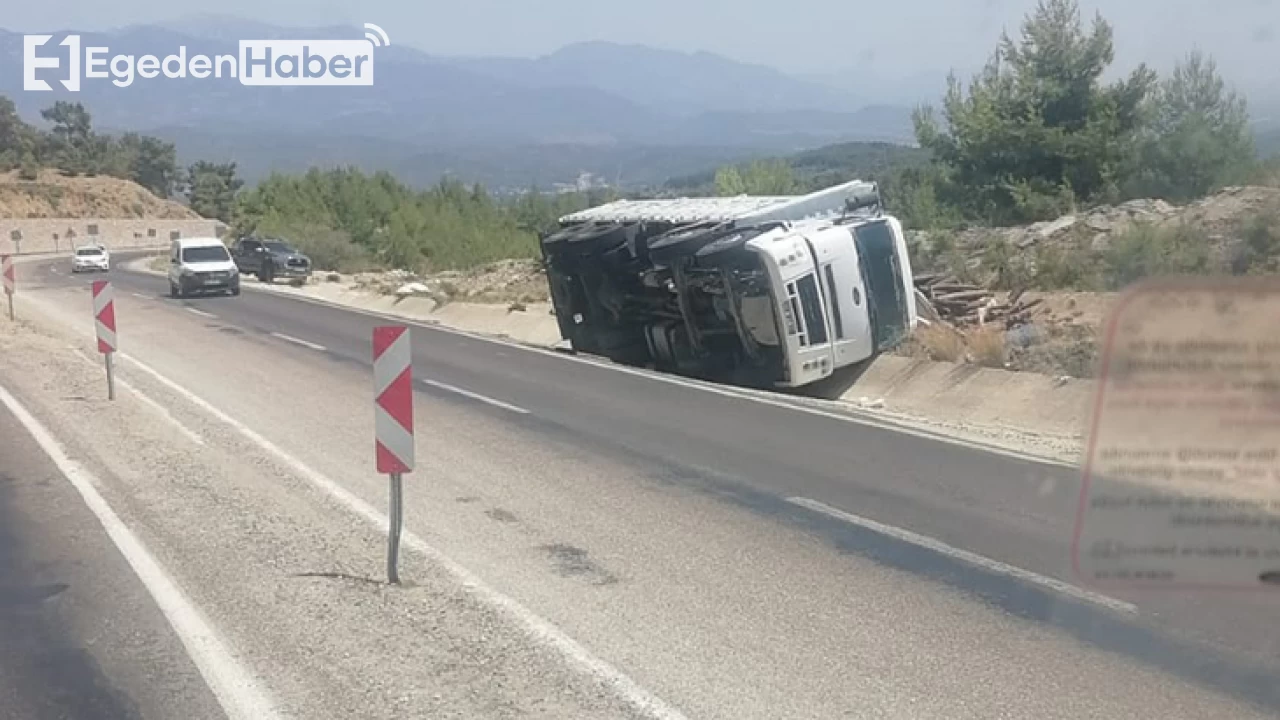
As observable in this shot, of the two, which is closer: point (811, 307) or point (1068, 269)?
point (811, 307)

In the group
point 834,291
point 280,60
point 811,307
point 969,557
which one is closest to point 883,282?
point 834,291

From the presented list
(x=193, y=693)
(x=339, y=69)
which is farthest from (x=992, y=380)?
(x=339, y=69)

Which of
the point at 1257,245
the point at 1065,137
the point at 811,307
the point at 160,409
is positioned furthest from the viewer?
the point at 1065,137

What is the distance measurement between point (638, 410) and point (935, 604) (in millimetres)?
8934

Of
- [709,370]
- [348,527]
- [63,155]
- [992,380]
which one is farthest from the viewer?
[63,155]

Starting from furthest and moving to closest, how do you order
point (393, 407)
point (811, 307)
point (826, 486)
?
1. point (811, 307)
2. point (826, 486)
3. point (393, 407)

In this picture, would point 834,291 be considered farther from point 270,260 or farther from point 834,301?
point 270,260

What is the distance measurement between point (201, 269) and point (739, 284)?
27.0m

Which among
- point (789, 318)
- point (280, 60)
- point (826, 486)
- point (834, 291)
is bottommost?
point (826, 486)

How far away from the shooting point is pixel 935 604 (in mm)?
7754

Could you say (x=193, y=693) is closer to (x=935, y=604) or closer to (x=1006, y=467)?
(x=935, y=604)

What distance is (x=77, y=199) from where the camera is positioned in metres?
120

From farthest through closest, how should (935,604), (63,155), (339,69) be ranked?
1. (63,155)
2. (339,69)
3. (935,604)

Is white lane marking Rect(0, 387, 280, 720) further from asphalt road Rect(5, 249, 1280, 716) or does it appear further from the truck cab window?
the truck cab window
